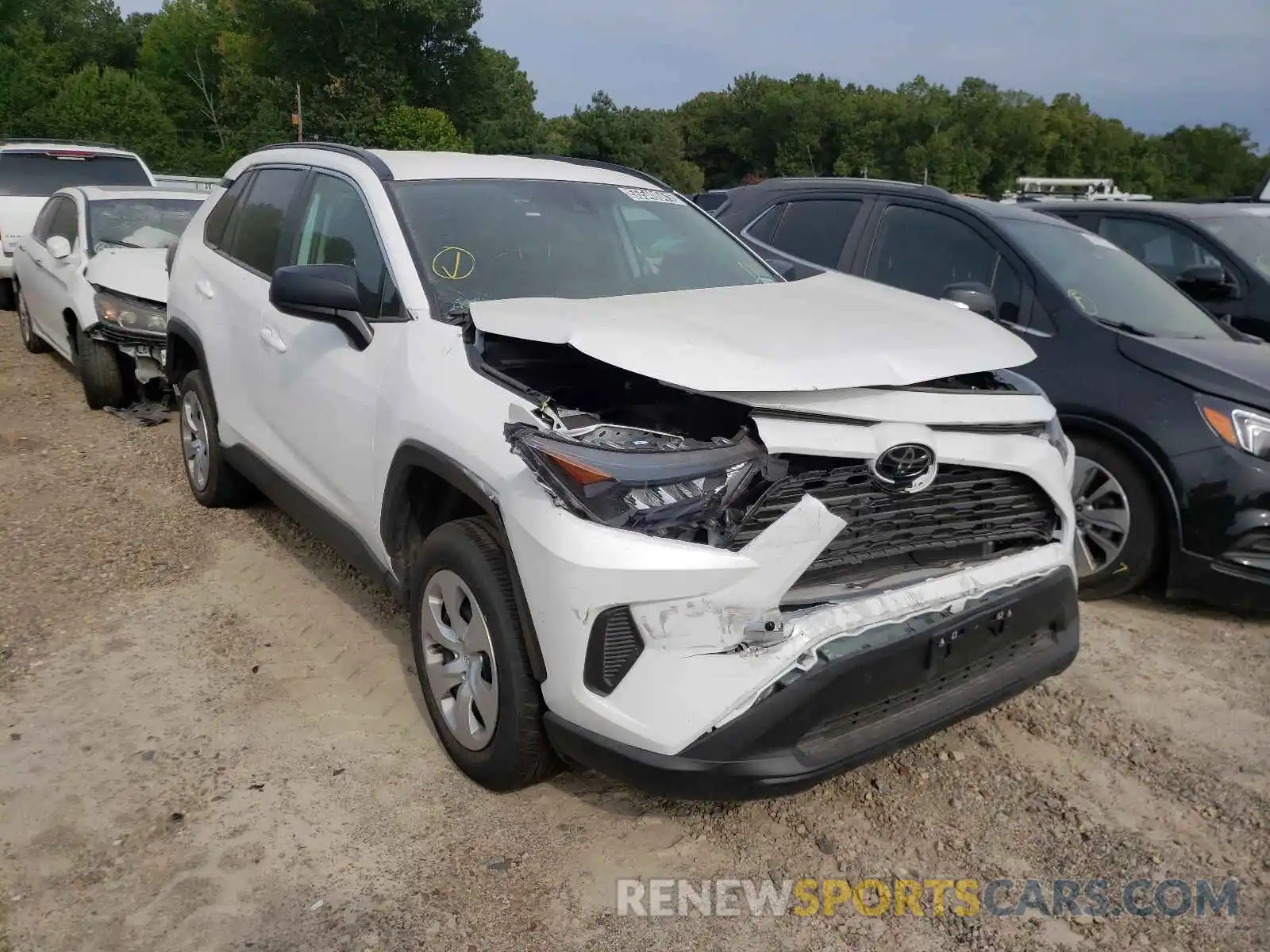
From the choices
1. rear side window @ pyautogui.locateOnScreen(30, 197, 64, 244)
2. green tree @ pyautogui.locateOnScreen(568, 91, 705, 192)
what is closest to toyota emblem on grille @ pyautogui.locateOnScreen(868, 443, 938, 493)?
rear side window @ pyautogui.locateOnScreen(30, 197, 64, 244)

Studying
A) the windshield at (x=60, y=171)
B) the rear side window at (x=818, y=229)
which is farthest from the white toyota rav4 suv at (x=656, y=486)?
the windshield at (x=60, y=171)

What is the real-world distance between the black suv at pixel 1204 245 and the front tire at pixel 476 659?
17.3ft

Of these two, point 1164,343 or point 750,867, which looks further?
point 1164,343

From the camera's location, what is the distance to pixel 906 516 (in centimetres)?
271

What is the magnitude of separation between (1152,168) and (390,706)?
80.1 meters

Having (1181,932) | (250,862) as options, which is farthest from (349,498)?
(1181,932)

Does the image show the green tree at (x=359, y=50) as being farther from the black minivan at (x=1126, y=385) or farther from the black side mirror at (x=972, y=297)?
the black side mirror at (x=972, y=297)

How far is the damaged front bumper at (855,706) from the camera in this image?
239 cm

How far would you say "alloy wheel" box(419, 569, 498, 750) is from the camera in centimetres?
284

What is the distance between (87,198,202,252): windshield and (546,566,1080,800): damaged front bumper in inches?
274

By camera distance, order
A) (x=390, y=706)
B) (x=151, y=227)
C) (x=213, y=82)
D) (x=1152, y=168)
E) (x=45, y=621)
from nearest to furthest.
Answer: (x=390, y=706) < (x=45, y=621) < (x=151, y=227) < (x=213, y=82) < (x=1152, y=168)

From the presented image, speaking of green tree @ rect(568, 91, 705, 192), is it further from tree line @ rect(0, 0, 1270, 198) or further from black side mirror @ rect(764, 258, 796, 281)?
black side mirror @ rect(764, 258, 796, 281)

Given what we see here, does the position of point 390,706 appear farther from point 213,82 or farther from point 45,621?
point 213,82

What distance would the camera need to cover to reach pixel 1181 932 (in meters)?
2.51
